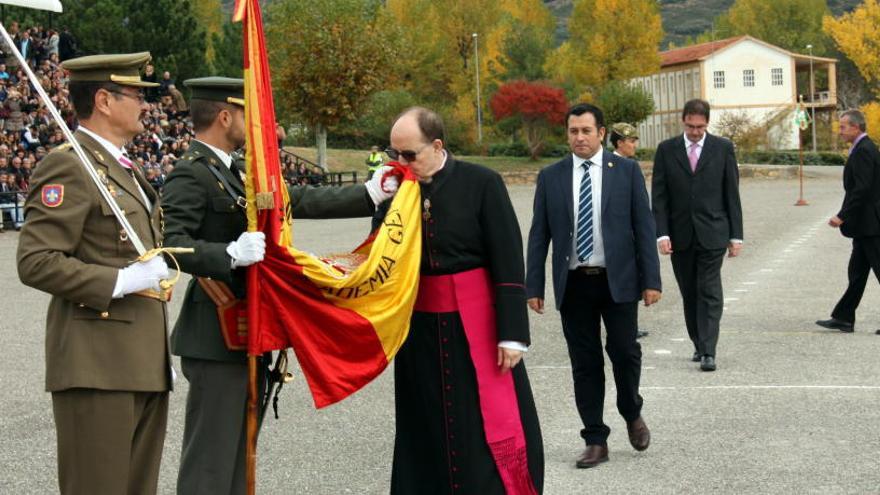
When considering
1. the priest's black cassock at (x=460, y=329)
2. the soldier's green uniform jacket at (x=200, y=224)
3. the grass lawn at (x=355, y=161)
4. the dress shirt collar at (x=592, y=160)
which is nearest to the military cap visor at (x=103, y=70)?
the soldier's green uniform jacket at (x=200, y=224)

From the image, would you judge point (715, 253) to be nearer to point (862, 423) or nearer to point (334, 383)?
point (862, 423)

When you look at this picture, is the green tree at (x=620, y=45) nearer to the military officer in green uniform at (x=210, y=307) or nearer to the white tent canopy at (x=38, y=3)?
the military officer in green uniform at (x=210, y=307)

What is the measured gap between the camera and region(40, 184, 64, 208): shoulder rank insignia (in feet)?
14.0

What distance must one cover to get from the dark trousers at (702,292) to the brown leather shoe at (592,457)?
2.92m

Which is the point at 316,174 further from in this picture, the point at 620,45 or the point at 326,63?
the point at 620,45

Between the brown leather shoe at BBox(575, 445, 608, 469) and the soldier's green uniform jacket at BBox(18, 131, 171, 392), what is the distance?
299cm

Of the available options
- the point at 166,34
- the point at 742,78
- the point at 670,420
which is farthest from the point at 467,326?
the point at 742,78

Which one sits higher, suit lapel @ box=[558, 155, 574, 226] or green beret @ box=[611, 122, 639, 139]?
green beret @ box=[611, 122, 639, 139]

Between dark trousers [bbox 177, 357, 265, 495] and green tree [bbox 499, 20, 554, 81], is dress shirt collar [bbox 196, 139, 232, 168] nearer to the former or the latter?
dark trousers [bbox 177, 357, 265, 495]

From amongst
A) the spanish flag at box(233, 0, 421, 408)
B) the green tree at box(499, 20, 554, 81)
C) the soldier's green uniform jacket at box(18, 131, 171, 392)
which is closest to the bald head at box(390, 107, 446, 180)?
the spanish flag at box(233, 0, 421, 408)

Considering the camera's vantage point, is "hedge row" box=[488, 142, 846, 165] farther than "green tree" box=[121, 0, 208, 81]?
Yes

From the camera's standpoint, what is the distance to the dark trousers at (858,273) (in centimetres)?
1187

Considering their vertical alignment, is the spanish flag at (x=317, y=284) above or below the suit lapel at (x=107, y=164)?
below

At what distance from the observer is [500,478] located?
5.40m
